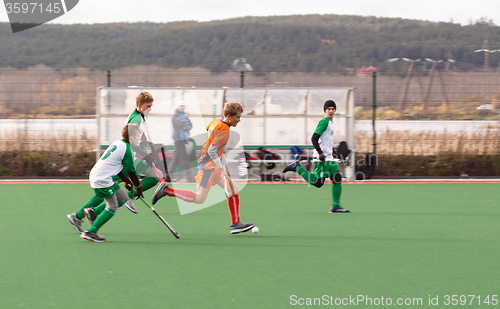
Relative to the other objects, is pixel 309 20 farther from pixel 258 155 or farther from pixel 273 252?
pixel 273 252

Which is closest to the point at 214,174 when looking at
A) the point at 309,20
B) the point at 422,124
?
the point at 422,124

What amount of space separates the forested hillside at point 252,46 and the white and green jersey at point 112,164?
57.0 metres

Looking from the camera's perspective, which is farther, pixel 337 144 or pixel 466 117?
pixel 466 117

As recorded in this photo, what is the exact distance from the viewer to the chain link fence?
52.0 feet

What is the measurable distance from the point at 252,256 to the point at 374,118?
10528 mm

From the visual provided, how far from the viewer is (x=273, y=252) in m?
6.66

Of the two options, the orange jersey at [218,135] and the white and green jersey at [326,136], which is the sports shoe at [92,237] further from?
the white and green jersey at [326,136]

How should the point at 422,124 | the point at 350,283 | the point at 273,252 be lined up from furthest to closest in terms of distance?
the point at 422,124 < the point at 273,252 < the point at 350,283

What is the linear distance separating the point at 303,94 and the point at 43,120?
765 centimetres

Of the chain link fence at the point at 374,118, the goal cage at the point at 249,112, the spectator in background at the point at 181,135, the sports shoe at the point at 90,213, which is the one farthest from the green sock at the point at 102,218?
the chain link fence at the point at 374,118

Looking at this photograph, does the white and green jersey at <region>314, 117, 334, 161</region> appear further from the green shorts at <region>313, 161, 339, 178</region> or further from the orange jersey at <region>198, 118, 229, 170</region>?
the orange jersey at <region>198, 118, 229, 170</region>

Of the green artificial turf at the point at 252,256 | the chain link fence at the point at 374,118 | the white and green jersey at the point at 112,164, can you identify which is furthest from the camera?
the chain link fence at the point at 374,118

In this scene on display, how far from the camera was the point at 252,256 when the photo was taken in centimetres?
645

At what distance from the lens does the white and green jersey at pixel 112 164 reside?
22.4 ft
